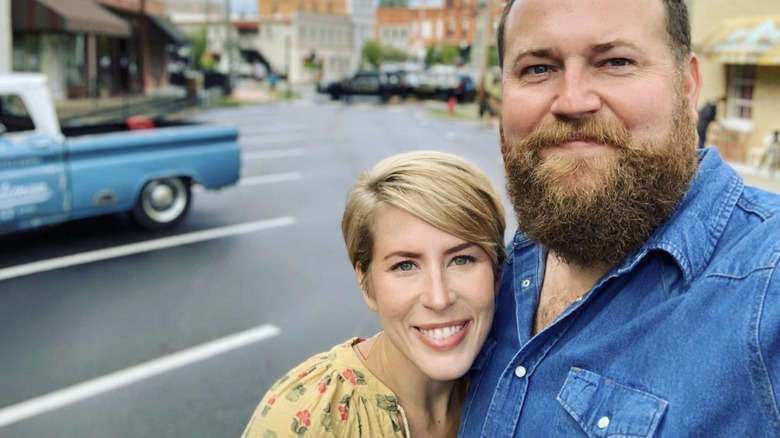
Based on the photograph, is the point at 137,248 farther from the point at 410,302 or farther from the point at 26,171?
the point at 410,302

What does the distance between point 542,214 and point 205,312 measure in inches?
199

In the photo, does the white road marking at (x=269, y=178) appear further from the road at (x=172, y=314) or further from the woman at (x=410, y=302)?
the woman at (x=410, y=302)

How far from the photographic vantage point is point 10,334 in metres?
5.67

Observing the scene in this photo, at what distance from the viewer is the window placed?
16047 millimetres

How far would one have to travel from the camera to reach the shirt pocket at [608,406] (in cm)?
134

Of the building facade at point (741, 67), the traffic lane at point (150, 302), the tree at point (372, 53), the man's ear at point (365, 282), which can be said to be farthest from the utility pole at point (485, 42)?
the tree at point (372, 53)

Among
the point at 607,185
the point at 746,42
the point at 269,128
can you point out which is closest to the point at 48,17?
the point at 269,128

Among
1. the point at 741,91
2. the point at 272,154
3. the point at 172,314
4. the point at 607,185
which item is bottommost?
the point at 172,314

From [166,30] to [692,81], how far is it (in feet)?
116

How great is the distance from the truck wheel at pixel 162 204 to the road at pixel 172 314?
0.62 feet

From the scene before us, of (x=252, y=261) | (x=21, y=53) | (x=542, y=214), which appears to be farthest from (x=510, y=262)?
(x=21, y=53)

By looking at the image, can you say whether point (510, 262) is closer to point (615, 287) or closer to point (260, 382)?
point (615, 287)

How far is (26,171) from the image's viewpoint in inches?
303

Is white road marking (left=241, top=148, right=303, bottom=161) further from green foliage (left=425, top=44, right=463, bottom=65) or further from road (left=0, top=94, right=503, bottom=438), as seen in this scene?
green foliage (left=425, top=44, right=463, bottom=65)
